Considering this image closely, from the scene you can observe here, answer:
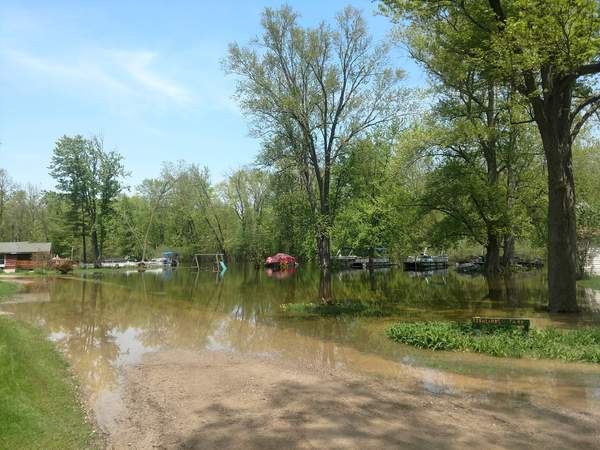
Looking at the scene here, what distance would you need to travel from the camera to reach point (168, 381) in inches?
426

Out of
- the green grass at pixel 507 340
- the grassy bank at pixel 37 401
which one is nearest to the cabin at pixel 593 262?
the green grass at pixel 507 340

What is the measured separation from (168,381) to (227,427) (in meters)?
3.90

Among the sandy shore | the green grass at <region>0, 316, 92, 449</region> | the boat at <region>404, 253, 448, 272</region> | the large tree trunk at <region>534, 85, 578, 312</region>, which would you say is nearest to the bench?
the sandy shore

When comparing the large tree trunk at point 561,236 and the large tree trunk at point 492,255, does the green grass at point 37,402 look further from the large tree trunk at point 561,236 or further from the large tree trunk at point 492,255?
the large tree trunk at point 492,255

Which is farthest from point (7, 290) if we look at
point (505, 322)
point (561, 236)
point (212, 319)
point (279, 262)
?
point (279, 262)

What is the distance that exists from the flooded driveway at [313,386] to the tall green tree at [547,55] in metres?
3.31

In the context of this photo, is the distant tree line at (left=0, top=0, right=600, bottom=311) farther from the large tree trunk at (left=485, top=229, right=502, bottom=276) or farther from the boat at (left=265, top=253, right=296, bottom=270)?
the boat at (left=265, top=253, right=296, bottom=270)

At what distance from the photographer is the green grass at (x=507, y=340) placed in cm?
1170

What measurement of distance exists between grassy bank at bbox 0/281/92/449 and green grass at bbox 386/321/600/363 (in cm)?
922

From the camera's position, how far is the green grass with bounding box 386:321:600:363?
38.4ft

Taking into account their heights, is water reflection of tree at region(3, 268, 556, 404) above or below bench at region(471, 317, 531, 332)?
below

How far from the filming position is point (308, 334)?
1644cm

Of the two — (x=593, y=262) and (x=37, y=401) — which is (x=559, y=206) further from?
(x=593, y=262)

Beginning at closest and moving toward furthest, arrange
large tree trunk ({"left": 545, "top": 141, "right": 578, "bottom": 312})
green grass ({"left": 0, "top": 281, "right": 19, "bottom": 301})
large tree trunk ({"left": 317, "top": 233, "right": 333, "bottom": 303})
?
large tree trunk ({"left": 545, "top": 141, "right": 578, "bottom": 312}) < large tree trunk ({"left": 317, "top": 233, "right": 333, "bottom": 303}) < green grass ({"left": 0, "top": 281, "right": 19, "bottom": 301})
